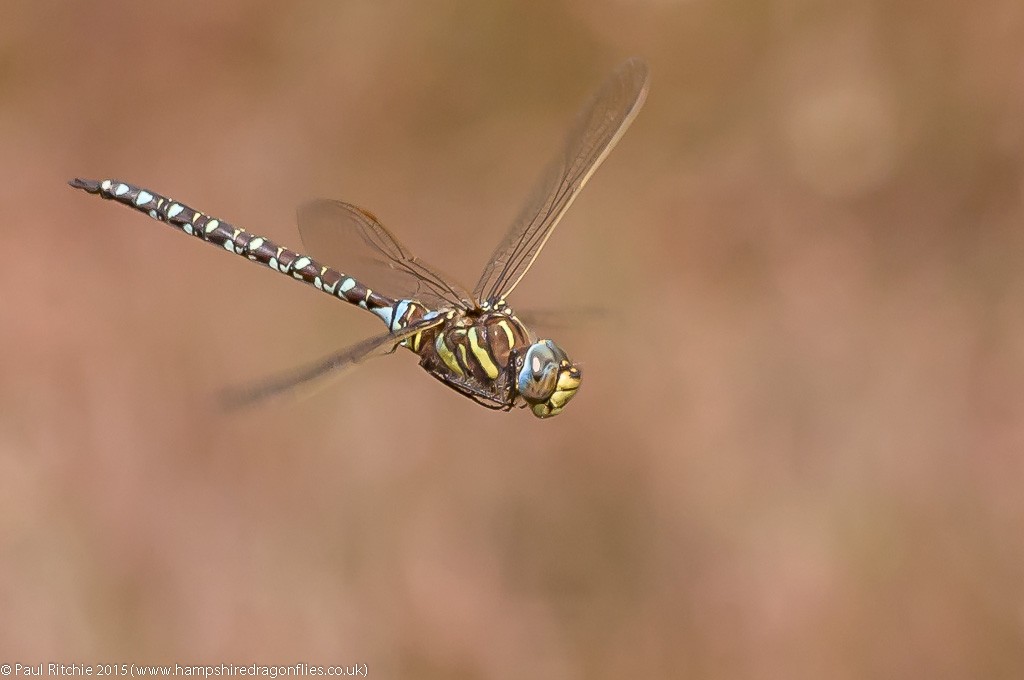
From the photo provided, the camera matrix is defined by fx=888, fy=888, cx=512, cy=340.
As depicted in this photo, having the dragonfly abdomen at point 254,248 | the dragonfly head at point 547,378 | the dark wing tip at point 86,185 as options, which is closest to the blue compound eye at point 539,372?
the dragonfly head at point 547,378

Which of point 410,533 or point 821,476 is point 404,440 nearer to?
point 410,533

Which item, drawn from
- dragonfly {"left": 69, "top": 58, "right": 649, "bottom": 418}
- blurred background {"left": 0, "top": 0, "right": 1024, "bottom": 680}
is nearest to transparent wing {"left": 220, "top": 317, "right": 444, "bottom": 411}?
dragonfly {"left": 69, "top": 58, "right": 649, "bottom": 418}

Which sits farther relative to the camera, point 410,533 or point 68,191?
point 68,191

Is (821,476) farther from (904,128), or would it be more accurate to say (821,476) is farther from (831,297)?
(904,128)

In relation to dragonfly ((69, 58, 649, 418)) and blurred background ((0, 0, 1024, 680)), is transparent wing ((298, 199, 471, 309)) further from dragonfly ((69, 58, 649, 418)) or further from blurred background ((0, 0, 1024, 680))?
blurred background ((0, 0, 1024, 680))

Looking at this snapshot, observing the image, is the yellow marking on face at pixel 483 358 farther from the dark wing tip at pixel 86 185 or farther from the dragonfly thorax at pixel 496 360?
the dark wing tip at pixel 86 185

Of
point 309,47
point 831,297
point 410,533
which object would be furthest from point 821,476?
point 309,47

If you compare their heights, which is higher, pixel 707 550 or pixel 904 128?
pixel 904 128

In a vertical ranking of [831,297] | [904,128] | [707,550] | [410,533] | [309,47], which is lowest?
[707,550]
